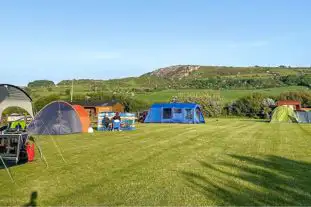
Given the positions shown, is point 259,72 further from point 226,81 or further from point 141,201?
point 141,201

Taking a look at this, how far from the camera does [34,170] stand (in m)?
9.91

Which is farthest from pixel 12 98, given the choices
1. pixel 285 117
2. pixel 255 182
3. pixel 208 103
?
pixel 208 103

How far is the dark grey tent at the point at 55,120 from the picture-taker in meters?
20.6

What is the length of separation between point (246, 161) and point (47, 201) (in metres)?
6.09

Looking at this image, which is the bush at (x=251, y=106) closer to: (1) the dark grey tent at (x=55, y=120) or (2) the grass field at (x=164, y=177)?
(1) the dark grey tent at (x=55, y=120)

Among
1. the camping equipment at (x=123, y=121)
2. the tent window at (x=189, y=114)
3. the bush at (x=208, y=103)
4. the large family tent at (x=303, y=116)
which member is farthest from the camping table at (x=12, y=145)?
the bush at (x=208, y=103)

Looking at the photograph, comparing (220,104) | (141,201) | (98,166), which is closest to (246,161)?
(98,166)

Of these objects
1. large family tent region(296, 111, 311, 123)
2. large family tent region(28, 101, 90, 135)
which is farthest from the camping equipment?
large family tent region(296, 111, 311, 123)

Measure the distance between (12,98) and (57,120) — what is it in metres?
5.84

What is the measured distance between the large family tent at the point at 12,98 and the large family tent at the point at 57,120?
13.2ft

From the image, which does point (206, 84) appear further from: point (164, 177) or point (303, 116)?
point (164, 177)

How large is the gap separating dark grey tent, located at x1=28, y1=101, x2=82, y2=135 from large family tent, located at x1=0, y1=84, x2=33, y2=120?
→ 4.08 meters

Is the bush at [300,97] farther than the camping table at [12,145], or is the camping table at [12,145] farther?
the bush at [300,97]

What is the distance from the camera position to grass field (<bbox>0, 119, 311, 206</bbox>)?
716 cm
